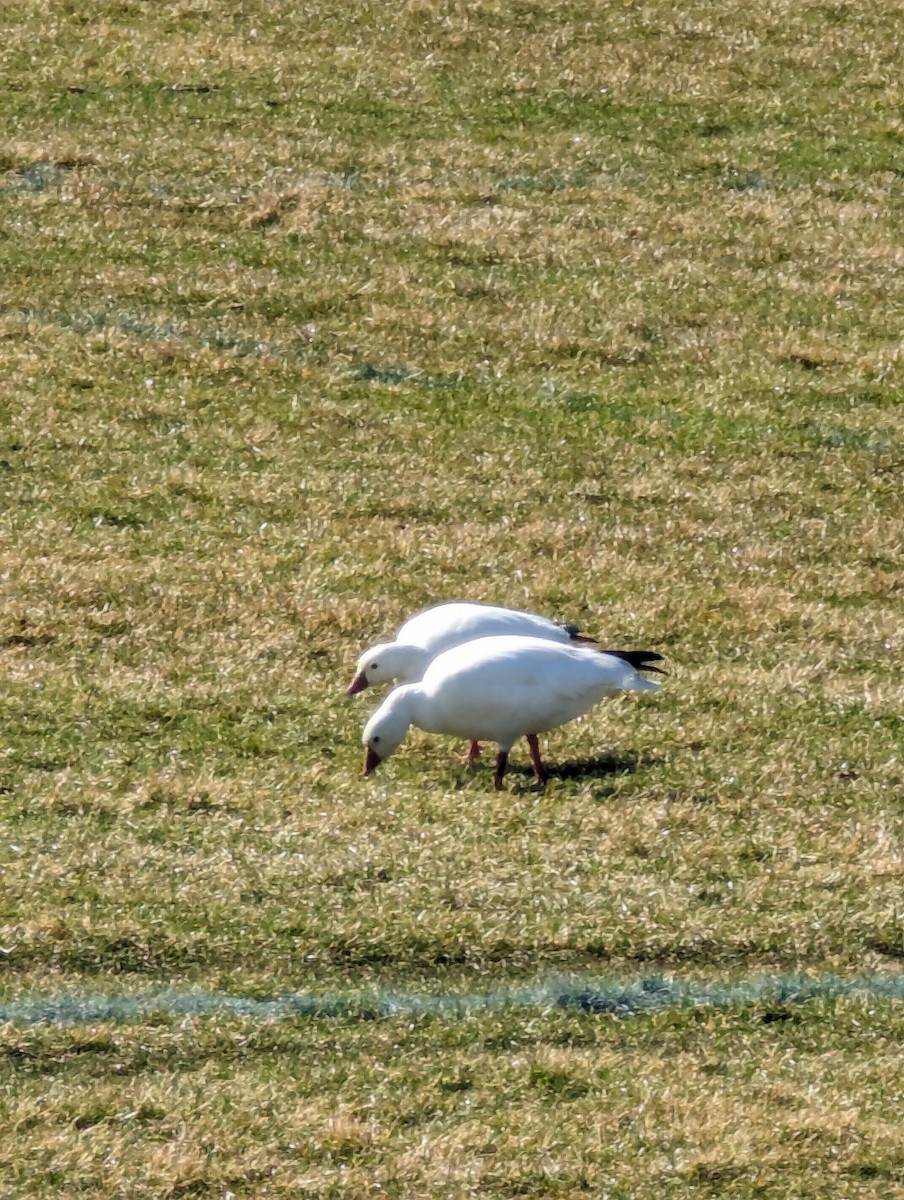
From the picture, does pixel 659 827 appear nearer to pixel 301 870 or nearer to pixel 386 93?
pixel 301 870

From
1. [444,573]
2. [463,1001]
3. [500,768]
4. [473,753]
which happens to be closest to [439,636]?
[473,753]

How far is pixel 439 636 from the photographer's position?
8656mm

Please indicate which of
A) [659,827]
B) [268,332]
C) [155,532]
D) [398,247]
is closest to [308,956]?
[659,827]

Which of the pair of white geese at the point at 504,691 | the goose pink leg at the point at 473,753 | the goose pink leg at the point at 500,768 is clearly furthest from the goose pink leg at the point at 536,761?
the goose pink leg at the point at 473,753

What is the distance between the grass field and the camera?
6.09 meters

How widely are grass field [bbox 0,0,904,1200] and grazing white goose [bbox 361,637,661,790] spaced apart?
242 mm

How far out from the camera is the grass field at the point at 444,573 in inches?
240

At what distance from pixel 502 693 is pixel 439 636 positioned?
847mm

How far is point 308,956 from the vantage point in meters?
6.81

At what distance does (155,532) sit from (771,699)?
3.62m

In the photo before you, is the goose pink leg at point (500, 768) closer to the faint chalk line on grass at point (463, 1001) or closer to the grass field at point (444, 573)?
the grass field at point (444, 573)

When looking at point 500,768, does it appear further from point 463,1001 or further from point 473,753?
point 463,1001

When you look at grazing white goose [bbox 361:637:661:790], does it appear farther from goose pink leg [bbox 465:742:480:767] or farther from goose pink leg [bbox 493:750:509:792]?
goose pink leg [bbox 465:742:480:767]

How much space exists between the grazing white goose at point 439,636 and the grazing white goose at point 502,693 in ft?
1.01
